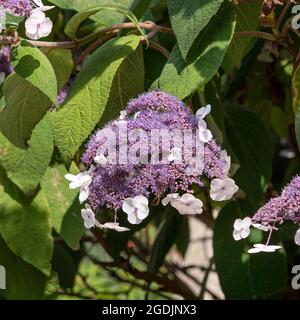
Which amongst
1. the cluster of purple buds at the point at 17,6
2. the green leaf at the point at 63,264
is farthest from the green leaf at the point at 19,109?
the green leaf at the point at 63,264

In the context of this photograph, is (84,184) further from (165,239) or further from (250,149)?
(165,239)

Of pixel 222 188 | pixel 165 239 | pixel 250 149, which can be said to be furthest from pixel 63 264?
pixel 222 188

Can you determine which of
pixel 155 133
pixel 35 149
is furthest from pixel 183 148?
pixel 35 149

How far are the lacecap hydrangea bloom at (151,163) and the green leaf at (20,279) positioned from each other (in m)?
0.40

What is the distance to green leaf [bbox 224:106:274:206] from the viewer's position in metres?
1.47

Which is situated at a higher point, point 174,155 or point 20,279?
point 174,155

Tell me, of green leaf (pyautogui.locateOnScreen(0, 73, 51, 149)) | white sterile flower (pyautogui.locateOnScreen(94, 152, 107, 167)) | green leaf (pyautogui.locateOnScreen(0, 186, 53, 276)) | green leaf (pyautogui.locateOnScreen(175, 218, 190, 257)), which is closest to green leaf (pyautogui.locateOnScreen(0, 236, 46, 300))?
green leaf (pyautogui.locateOnScreen(0, 186, 53, 276))

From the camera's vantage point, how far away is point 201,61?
1113mm

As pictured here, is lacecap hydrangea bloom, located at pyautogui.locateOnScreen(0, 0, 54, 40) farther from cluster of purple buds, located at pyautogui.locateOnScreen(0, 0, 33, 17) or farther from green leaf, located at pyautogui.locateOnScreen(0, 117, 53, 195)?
green leaf, located at pyautogui.locateOnScreen(0, 117, 53, 195)

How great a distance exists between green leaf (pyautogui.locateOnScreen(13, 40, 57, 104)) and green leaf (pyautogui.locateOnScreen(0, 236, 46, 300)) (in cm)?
34

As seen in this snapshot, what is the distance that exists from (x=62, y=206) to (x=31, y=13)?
0.34 m

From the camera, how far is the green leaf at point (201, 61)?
109cm

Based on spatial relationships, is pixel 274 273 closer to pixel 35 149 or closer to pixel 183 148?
pixel 35 149

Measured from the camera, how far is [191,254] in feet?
12.2
